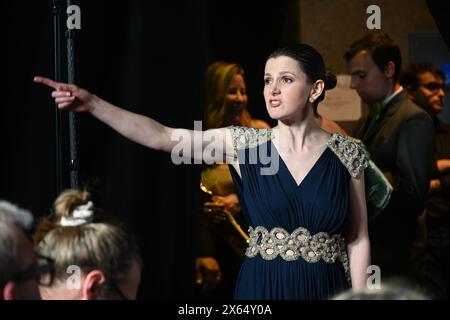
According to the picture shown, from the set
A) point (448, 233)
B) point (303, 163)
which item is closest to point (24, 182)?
point (303, 163)

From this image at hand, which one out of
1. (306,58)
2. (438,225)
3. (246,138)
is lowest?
(438,225)

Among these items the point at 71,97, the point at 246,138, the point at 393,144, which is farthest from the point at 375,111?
the point at 71,97

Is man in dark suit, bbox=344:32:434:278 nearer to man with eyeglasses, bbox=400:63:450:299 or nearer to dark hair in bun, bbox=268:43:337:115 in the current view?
man with eyeglasses, bbox=400:63:450:299

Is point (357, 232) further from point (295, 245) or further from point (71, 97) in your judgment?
point (71, 97)

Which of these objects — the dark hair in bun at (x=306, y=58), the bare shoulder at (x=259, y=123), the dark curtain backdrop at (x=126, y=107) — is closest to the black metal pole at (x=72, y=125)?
the dark curtain backdrop at (x=126, y=107)

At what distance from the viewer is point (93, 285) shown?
1452 mm

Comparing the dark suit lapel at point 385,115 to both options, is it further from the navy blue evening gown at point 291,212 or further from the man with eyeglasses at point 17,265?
the man with eyeglasses at point 17,265

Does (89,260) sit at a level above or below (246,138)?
below

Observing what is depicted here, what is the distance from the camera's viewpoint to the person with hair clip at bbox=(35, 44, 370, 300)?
2.36m

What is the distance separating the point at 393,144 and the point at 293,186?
3.53 feet

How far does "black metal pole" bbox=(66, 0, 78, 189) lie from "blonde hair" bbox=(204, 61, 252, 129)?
0.74 m

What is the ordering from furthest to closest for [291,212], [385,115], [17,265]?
[385,115]
[291,212]
[17,265]

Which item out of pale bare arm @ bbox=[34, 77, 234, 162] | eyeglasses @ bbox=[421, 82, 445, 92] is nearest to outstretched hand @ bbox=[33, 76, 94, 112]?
pale bare arm @ bbox=[34, 77, 234, 162]

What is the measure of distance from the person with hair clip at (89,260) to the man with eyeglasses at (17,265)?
0.12 ft
